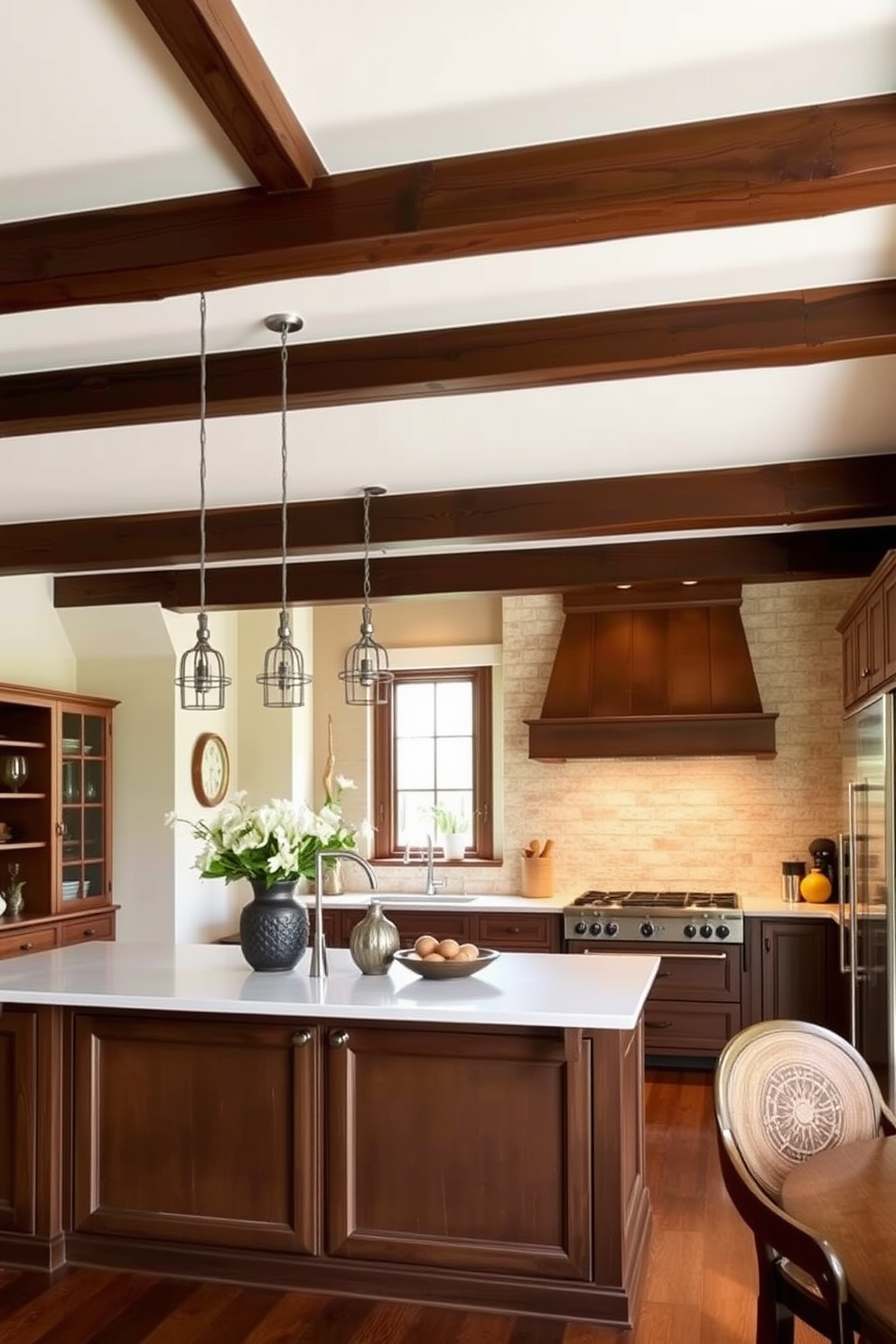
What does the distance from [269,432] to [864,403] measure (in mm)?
1998

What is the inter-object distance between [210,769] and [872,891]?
429 centimetres

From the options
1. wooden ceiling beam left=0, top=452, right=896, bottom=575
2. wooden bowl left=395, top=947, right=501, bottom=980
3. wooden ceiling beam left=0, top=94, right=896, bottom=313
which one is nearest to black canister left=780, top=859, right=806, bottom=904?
wooden ceiling beam left=0, top=452, right=896, bottom=575

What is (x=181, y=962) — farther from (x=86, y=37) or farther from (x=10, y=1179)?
(x=86, y=37)

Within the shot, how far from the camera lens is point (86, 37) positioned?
2.06 metres

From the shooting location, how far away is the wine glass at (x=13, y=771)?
6234mm

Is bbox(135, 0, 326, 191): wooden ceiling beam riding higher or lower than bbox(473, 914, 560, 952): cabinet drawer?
higher

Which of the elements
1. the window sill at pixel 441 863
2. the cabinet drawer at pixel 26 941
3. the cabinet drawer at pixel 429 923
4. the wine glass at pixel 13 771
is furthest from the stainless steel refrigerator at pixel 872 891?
the wine glass at pixel 13 771

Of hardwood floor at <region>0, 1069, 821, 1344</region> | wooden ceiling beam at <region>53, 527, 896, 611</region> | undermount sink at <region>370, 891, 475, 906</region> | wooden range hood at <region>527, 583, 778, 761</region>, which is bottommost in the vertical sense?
hardwood floor at <region>0, 1069, 821, 1344</region>

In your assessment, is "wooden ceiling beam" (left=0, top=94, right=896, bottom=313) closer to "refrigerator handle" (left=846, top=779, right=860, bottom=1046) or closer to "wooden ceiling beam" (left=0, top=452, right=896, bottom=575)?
"wooden ceiling beam" (left=0, top=452, right=896, bottom=575)

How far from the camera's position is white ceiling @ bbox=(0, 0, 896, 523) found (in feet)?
6.77

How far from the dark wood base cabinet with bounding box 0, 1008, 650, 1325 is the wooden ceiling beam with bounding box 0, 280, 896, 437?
1.84 metres

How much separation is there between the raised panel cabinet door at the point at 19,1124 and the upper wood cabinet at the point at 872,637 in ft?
10.0

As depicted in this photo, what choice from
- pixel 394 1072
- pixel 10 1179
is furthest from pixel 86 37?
pixel 10 1179

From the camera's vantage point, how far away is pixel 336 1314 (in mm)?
3383
